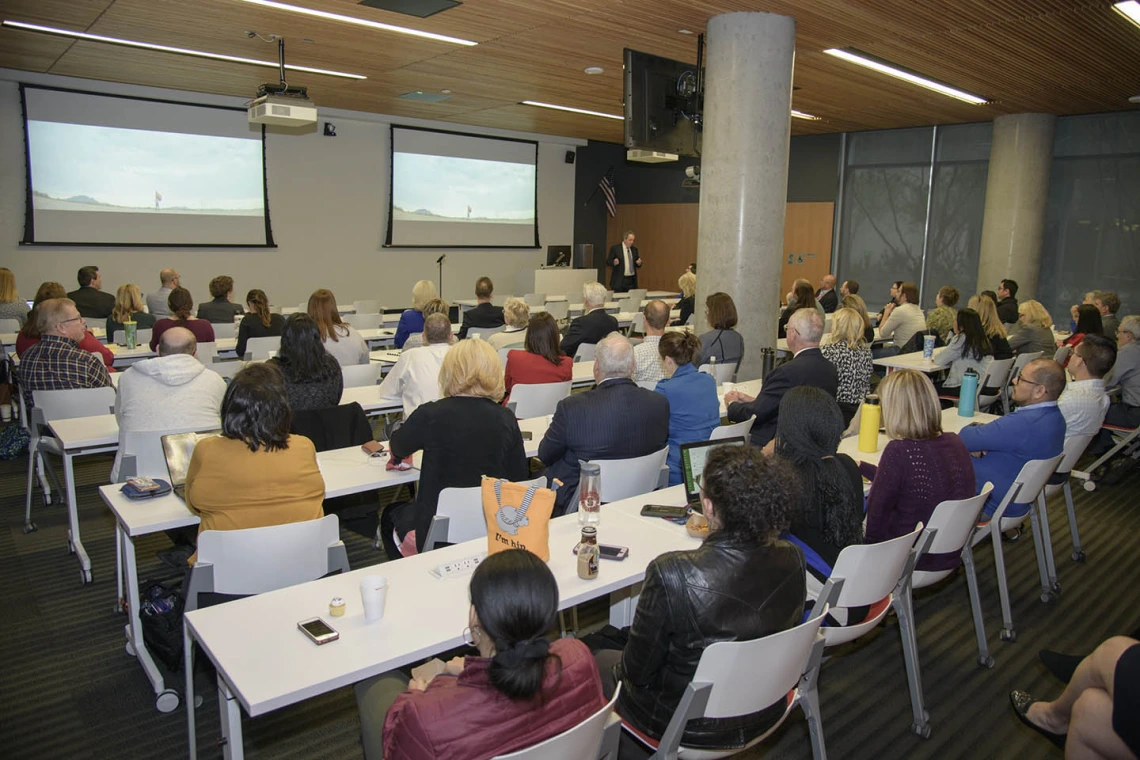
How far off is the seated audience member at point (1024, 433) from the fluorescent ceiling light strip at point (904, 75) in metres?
4.85

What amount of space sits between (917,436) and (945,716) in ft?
3.90

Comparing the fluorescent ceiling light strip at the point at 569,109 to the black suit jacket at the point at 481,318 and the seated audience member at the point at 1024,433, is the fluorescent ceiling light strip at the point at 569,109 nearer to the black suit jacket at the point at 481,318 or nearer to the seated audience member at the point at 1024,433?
the black suit jacket at the point at 481,318

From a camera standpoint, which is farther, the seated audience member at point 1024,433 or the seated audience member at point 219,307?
the seated audience member at point 219,307

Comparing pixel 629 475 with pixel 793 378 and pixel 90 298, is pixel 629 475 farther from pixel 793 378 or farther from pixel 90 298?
pixel 90 298

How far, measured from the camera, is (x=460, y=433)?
3.31 metres

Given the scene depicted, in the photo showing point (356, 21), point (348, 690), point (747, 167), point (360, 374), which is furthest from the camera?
point (356, 21)

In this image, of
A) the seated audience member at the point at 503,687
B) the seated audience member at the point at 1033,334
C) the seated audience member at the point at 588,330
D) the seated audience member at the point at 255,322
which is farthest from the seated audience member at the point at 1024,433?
the seated audience member at the point at 255,322

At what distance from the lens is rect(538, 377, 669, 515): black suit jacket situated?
11.8 feet

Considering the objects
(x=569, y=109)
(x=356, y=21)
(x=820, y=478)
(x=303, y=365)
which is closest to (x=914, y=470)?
(x=820, y=478)

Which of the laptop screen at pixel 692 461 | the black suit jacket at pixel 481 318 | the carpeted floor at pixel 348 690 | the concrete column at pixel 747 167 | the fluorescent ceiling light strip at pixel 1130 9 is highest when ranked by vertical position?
the fluorescent ceiling light strip at pixel 1130 9

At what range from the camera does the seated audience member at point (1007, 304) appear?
31.5 feet

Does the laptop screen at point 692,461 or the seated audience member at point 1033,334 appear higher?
the seated audience member at point 1033,334

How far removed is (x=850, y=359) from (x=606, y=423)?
2698 mm

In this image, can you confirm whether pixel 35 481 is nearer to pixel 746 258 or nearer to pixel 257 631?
pixel 257 631
